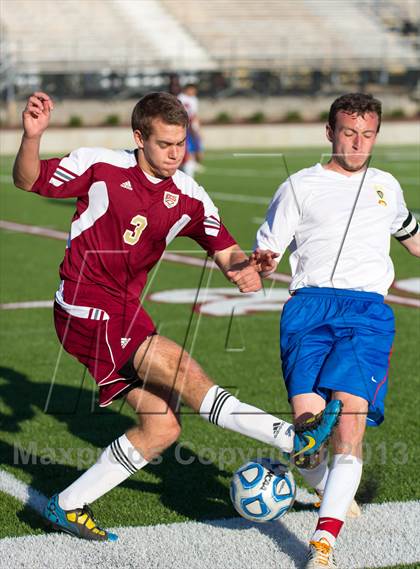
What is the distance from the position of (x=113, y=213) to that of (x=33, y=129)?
1.69 ft

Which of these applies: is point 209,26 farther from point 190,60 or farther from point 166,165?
point 166,165

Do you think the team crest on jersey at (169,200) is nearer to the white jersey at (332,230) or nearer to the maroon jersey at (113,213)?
the maroon jersey at (113,213)

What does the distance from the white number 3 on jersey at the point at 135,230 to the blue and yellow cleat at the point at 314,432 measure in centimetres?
108

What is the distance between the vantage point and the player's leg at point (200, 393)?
4609mm

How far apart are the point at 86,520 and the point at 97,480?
0.56 ft

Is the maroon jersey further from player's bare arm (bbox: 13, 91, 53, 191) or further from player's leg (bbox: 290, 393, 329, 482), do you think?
player's leg (bbox: 290, 393, 329, 482)

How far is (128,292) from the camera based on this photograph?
4.81 m

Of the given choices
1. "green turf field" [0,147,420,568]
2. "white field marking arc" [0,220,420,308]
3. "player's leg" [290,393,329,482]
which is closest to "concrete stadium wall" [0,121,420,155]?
"white field marking arc" [0,220,420,308]

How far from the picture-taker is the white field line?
4367mm

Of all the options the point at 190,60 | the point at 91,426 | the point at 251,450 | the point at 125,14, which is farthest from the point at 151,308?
the point at 125,14

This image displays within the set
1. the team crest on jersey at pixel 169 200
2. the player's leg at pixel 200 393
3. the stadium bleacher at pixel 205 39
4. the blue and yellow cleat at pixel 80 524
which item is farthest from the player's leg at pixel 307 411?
the stadium bleacher at pixel 205 39

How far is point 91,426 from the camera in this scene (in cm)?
655

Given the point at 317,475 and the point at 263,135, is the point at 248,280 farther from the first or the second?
the point at 263,135

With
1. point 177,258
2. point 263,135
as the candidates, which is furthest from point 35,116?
point 263,135
